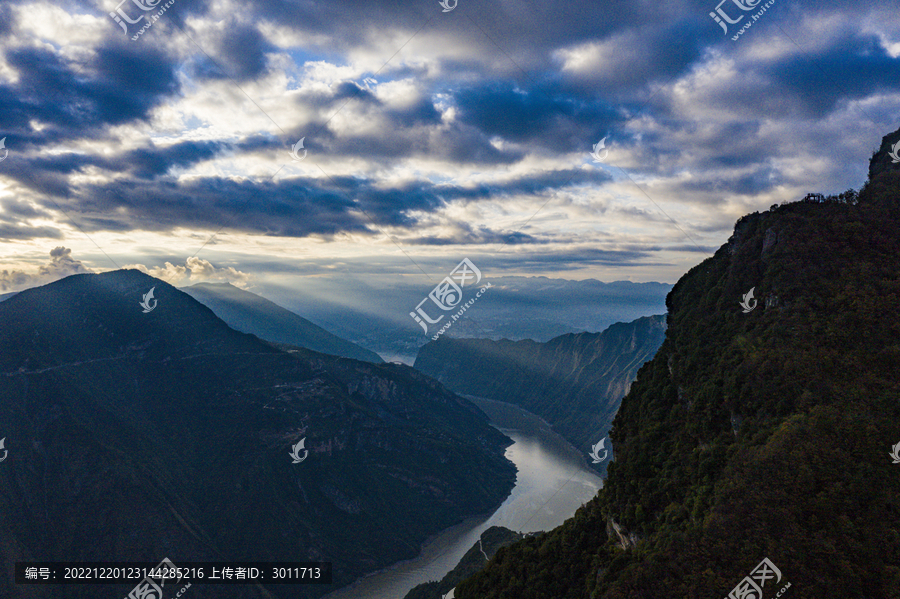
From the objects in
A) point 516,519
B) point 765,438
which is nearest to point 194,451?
point 516,519

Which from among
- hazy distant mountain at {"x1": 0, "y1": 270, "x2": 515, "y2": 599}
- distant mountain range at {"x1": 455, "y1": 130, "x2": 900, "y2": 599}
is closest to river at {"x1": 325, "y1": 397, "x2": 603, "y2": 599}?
hazy distant mountain at {"x1": 0, "y1": 270, "x2": 515, "y2": 599}

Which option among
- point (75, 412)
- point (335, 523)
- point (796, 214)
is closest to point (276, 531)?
point (335, 523)

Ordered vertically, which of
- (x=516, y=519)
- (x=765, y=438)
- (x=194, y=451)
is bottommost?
(x=516, y=519)

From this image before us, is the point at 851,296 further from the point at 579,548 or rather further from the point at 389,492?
the point at 389,492

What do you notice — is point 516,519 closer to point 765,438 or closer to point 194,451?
point 194,451

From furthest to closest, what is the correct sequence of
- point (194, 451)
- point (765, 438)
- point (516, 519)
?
1. point (516, 519)
2. point (194, 451)
3. point (765, 438)
